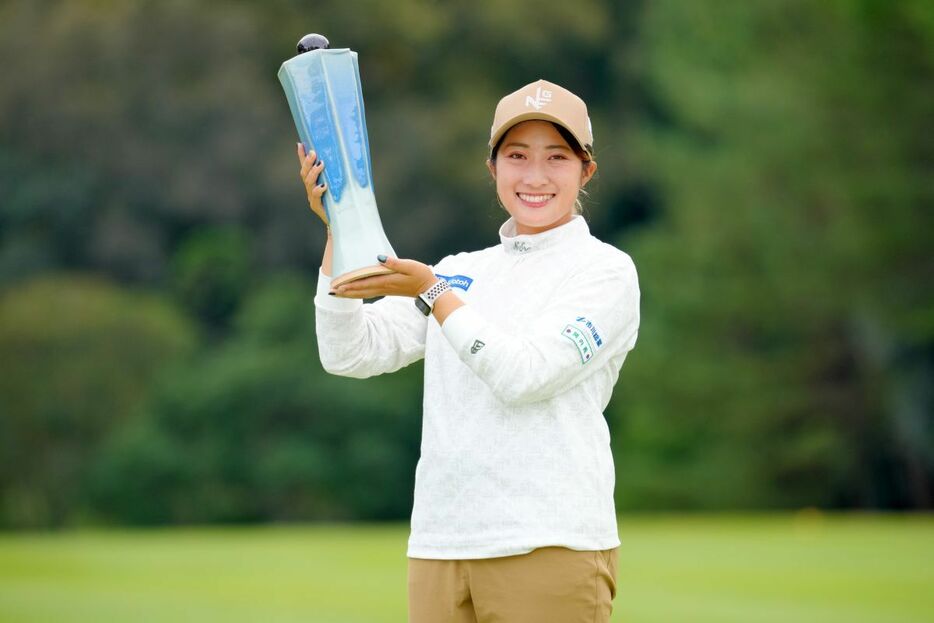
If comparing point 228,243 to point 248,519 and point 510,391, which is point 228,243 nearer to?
point 248,519

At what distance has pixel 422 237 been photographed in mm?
28031

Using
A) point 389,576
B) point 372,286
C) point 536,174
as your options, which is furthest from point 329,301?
point 389,576

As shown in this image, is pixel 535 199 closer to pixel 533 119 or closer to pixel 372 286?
pixel 533 119

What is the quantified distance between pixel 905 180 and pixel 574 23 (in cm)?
980

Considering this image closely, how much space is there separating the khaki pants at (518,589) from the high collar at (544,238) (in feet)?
2.00

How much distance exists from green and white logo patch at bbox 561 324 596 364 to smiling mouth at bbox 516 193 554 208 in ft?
0.99

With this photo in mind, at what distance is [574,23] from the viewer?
29016 millimetres

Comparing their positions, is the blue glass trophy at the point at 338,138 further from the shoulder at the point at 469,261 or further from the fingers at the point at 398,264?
the shoulder at the point at 469,261

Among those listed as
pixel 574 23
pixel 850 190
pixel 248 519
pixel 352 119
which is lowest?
pixel 248 519

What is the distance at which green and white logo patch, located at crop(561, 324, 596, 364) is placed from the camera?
2.92m

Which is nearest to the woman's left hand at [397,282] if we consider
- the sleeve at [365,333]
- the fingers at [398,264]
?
the fingers at [398,264]

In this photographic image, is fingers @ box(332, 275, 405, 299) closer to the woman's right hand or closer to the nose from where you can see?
the woman's right hand

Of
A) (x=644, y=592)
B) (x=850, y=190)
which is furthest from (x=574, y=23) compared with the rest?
(x=644, y=592)

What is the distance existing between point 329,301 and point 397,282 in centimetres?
28
